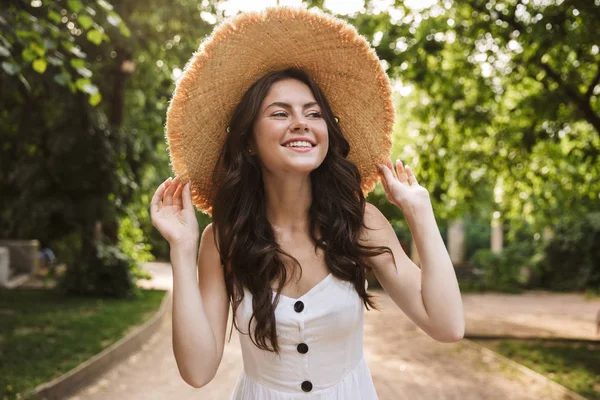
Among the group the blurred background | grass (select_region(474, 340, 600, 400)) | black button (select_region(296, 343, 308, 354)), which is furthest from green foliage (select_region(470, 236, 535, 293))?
black button (select_region(296, 343, 308, 354))

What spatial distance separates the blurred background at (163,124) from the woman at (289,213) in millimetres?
2236

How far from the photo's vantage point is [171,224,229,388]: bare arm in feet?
6.87

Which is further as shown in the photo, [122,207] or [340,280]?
[122,207]

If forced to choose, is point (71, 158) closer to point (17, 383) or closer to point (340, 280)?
point (17, 383)

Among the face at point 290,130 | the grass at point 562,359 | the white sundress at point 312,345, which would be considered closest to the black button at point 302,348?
the white sundress at point 312,345

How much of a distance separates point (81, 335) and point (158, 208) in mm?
7911

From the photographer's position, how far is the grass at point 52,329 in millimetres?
7018

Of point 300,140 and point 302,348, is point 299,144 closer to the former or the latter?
point 300,140

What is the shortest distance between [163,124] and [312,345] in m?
7.94

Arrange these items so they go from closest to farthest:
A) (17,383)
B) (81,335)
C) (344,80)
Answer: (344,80)
(17,383)
(81,335)

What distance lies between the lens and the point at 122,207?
485 inches

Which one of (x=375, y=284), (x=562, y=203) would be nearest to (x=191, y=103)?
(x=562, y=203)

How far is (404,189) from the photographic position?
7.66 feet

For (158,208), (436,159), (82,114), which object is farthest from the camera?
(82,114)
